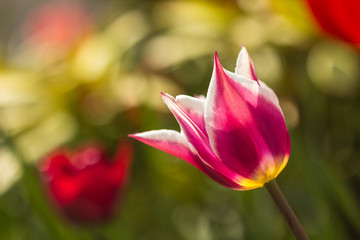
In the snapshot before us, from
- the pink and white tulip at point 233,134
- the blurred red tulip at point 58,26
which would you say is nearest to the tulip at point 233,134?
the pink and white tulip at point 233,134

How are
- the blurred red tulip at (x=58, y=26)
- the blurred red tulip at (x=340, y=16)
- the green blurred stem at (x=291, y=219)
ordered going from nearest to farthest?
the green blurred stem at (x=291, y=219), the blurred red tulip at (x=340, y=16), the blurred red tulip at (x=58, y=26)

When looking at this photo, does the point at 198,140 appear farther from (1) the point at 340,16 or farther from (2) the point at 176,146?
(1) the point at 340,16

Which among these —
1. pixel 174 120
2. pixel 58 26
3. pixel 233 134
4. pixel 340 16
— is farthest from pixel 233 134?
pixel 58 26

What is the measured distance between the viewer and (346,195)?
41cm

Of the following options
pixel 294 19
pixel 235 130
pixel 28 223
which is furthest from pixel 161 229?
pixel 235 130

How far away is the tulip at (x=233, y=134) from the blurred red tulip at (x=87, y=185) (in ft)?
0.76

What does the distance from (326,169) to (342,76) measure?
0.12 meters

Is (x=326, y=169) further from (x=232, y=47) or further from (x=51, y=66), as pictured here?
(x=51, y=66)

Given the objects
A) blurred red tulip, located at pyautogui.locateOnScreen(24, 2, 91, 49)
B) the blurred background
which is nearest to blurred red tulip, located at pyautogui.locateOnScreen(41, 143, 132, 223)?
the blurred background

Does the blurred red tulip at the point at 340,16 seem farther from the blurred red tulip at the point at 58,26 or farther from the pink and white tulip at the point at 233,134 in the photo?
the blurred red tulip at the point at 58,26

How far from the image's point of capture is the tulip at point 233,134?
177 millimetres

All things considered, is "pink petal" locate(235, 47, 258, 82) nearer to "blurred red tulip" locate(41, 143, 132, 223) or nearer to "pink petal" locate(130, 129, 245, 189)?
"pink petal" locate(130, 129, 245, 189)

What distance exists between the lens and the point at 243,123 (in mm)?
181

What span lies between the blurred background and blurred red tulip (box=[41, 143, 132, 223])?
0.01m
